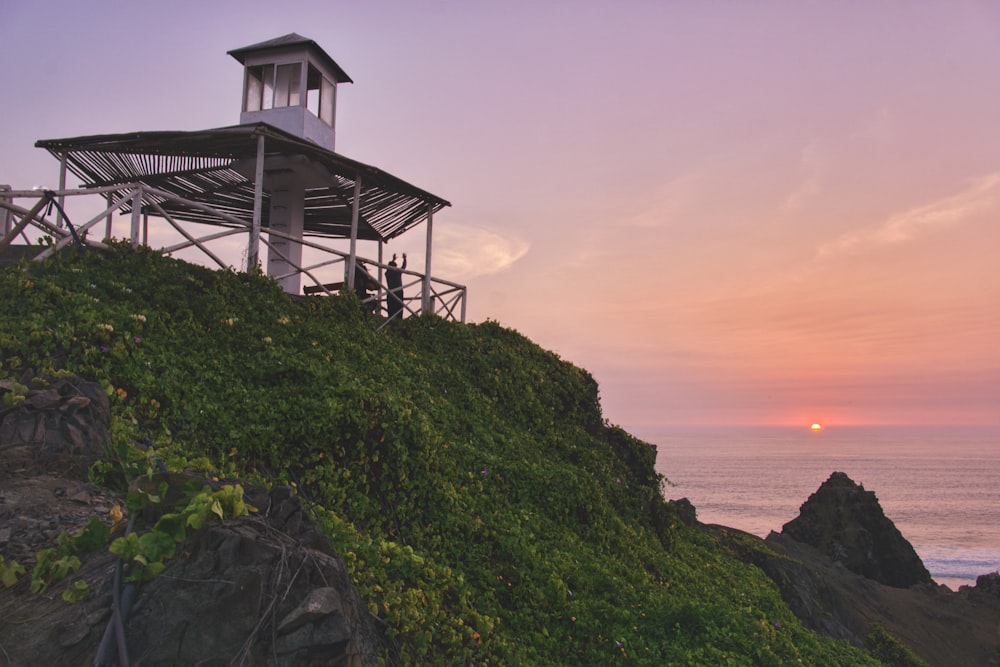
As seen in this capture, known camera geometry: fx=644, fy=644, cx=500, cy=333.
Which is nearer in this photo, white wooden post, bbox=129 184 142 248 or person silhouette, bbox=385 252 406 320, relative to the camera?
white wooden post, bbox=129 184 142 248

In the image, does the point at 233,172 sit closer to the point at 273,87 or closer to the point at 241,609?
the point at 273,87

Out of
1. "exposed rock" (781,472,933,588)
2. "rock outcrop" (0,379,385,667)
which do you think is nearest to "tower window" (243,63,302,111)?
"rock outcrop" (0,379,385,667)

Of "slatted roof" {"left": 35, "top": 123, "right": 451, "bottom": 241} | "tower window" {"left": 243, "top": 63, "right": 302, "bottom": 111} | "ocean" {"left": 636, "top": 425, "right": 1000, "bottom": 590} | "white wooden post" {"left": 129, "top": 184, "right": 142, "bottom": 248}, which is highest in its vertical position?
"tower window" {"left": 243, "top": 63, "right": 302, "bottom": 111}

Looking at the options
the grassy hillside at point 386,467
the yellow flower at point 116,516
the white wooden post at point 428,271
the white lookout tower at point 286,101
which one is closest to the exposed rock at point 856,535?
the grassy hillside at point 386,467

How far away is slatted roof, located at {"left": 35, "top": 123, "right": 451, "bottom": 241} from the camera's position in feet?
43.8

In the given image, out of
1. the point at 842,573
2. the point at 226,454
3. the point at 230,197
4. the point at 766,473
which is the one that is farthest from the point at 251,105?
the point at 766,473

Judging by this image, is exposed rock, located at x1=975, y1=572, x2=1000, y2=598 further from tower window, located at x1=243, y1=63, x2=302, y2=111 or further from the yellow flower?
the yellow flower

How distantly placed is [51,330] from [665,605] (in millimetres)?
8436

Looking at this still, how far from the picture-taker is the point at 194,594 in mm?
3861

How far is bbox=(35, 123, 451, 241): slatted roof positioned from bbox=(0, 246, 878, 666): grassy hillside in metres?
3.66

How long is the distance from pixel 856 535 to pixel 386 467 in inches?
973

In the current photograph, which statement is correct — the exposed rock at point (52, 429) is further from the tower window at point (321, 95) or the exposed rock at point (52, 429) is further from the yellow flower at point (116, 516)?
the tower window at point (321, 95)

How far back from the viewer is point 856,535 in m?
26.1

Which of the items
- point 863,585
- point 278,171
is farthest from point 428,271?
point 863,585
